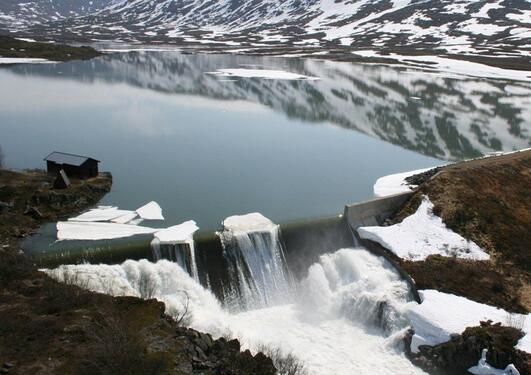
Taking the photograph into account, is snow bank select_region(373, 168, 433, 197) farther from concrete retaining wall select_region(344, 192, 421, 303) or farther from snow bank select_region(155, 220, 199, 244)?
snow bank select_region(155, 220, 199, 244)

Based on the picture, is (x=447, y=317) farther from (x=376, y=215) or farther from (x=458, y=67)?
(x=458, y=67)

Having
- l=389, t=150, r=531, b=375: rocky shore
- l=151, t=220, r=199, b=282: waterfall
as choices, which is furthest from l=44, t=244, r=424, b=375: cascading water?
l=389, t=150, r=531, b=375: rocky shore

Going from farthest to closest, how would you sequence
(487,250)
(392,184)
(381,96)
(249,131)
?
(381,96), (249,131), (392,184), (487,250)

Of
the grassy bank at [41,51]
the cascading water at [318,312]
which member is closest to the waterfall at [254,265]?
the cascading water at [318,312]

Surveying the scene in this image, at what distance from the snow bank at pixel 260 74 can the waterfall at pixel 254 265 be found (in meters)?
69.7

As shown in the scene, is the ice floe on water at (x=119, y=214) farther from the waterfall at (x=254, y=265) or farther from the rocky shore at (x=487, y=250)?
the rocky shore at (x=487, y=250)

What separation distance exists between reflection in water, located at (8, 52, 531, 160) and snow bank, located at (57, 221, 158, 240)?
105 feet

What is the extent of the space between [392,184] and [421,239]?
8900mm

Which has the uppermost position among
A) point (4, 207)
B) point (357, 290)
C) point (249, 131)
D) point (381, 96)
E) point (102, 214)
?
point (4, 207)

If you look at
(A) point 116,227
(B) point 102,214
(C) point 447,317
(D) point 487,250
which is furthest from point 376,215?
(B) point 102,214

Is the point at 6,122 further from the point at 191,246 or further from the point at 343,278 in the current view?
the point at 343,278

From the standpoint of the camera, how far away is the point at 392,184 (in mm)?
37531

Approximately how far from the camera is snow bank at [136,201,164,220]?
29.7m

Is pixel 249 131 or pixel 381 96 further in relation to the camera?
pixel 381 96
